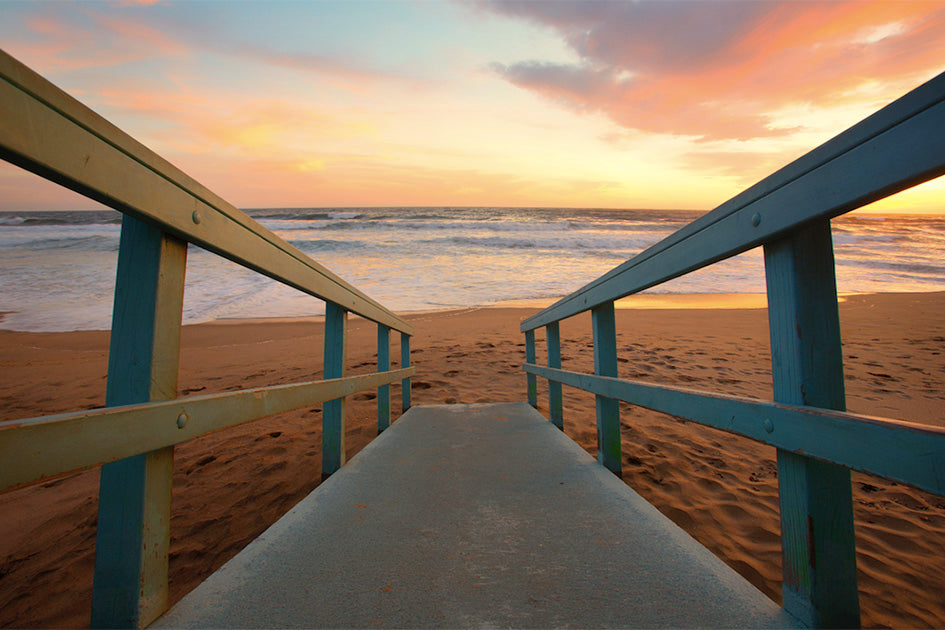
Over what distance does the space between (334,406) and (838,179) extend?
6.93ft

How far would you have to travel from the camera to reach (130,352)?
106cm

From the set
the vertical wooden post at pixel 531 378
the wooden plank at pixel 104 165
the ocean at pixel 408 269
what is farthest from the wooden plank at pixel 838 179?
the ocean at pixel 408 269

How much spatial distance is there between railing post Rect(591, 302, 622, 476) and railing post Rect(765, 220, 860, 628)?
1.13 m

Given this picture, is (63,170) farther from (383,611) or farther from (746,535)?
(746,535)

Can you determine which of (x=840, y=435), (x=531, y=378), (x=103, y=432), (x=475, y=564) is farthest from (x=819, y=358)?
(x=531, y=378)

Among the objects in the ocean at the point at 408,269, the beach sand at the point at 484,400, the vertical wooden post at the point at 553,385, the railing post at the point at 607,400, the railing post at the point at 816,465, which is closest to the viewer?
the railing post at the point at 816,465

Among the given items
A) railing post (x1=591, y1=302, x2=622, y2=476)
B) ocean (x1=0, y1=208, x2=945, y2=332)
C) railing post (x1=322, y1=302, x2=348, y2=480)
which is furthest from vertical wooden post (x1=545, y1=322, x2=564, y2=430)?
ocean (x1=0, y1=208, x2=945, y2=332)

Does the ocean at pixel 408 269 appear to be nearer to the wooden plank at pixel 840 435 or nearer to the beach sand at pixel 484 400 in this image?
the beach sand at pixel 484 400

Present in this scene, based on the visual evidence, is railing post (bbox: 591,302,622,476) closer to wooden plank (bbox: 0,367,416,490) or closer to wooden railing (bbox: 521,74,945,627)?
wooden railing (bbox: 521,74,945,627)

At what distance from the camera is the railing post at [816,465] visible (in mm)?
1021

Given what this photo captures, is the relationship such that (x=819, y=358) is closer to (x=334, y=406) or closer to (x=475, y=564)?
(x=475, y=564)

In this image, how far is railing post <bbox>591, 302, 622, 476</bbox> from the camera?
221cm

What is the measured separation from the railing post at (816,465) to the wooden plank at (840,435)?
2.3 inches

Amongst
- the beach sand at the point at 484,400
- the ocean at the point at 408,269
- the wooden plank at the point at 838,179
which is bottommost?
the beach sand at the point at 484,400
